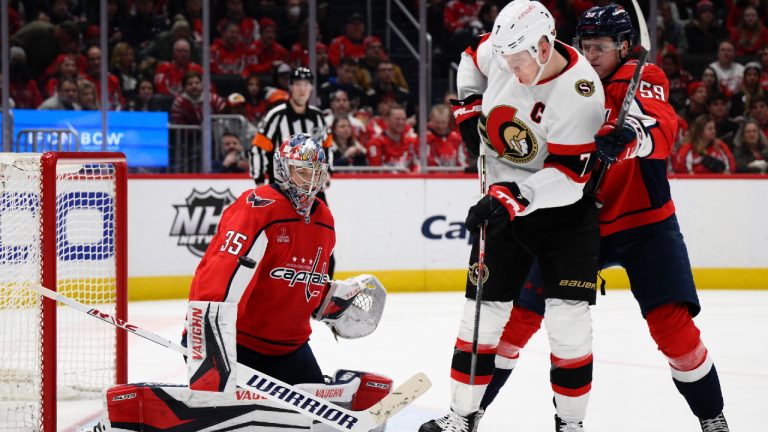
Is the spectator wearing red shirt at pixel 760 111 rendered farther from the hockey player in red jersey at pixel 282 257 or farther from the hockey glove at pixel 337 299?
the hockey player in red jersey at pixel 282 257

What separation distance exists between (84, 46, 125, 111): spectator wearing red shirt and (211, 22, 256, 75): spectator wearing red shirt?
886mm

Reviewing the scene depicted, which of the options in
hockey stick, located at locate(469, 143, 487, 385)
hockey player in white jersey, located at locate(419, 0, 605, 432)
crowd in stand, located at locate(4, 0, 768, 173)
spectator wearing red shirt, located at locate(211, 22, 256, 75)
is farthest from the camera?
spectator wearing red shirt, located at locate(211, 22, 256, 75)

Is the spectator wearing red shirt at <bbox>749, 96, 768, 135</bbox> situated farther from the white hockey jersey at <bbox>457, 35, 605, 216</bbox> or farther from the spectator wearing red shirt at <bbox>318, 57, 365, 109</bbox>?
the white hockey jersey at <bbox>457, 35, 605, 216</bbox>

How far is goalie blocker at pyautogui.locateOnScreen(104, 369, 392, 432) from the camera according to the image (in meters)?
2.72

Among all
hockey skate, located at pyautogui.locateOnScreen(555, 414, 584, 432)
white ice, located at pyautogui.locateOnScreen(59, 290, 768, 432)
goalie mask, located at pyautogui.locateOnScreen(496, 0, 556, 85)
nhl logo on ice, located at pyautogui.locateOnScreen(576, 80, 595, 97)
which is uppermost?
goalie mask, located at pyautogui.locateOnScreen(496, 0, 556, 85)

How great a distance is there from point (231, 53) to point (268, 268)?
5.24 metres

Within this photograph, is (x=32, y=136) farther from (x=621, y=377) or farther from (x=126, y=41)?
(x=621, y=377)

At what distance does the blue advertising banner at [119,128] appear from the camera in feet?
20.8

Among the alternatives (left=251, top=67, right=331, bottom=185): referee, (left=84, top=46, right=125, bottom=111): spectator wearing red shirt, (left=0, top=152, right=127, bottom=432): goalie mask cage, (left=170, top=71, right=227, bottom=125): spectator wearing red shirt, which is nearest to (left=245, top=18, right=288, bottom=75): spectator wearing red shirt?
(left=170, top=71, right=227, bottom=125): spectator wearing red shirt

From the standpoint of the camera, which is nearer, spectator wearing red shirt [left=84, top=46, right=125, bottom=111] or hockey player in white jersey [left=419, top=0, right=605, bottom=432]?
hockey player in white jersey [left=419, top=0, right=605, bottom=432]

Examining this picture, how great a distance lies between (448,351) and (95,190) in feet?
5.67

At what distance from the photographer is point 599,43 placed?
277cm

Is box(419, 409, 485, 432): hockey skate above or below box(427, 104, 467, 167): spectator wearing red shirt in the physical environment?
below

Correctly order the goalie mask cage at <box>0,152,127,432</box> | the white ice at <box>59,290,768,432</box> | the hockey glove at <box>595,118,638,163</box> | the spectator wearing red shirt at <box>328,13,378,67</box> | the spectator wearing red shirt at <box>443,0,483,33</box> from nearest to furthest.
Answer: the hockey glove at <box>595,118,638,163</box>, the goalie mask cage at <box>0,152,127,432</box>, the white ice at <box>59,290,768,432</box>, the spectator wearing red shirt at <box>328,13,378,67</box>, the spectator wearing red shirt at <box>443,0,483,33</box>
